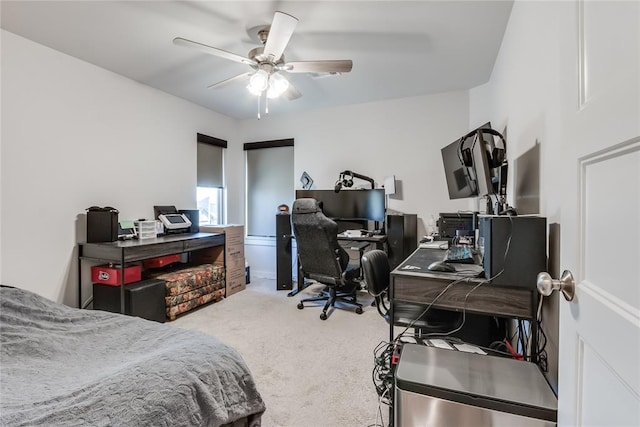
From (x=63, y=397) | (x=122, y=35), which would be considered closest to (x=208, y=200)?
(x=122, y=35)

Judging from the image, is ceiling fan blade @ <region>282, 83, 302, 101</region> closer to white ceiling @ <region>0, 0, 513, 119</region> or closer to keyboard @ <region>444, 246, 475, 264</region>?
white ceiling @ <region>0, 0, 513, 119</region>

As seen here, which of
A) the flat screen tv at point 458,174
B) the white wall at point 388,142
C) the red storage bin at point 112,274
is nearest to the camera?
the flat screen tv at point 458,174

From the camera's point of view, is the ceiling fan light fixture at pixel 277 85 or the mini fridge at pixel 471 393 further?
the ceiling fan light fixture at pixel 277 85

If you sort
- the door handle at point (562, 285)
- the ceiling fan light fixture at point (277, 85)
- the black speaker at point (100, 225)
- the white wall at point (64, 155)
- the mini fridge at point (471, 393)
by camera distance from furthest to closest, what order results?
the black speaker at point (100, 225) < the ceiling fan light fixture at point (277, 85) < the white wall at point (64, 155) < the mini fridge at point (471, 393) < the door handle at point (562, 285)

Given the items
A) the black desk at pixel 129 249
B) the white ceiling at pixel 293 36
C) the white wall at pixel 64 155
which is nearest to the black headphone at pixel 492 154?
the white ceiling at pixel 293 36

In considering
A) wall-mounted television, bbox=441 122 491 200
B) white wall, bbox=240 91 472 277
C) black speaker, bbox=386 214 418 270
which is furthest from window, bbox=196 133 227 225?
wall-mounted television, bbox=441 122 491 200

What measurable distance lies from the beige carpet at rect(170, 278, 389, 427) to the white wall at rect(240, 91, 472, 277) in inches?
57.0

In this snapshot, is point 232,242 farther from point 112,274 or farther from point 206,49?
point 206,49

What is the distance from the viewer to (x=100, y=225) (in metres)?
2.87

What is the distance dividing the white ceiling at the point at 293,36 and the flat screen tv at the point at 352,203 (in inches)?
52.9

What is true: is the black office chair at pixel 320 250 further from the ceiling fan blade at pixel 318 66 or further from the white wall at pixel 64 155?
the white wall at pixel 64 155

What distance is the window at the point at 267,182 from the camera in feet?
15.2

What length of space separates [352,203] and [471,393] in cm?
311

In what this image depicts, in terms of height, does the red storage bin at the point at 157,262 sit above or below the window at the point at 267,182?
below
